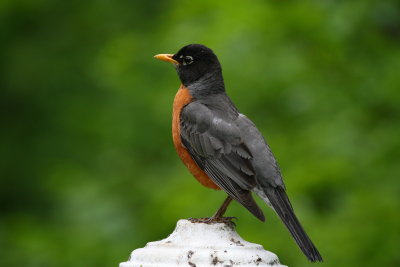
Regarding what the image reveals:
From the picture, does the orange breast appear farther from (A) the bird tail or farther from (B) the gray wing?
(A) the bird tail

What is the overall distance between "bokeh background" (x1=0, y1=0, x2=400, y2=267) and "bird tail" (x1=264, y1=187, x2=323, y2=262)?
3.57ft

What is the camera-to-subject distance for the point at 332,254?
4.74 meters

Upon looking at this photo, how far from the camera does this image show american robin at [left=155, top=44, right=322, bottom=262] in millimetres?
3617

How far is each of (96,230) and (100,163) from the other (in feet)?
6.46

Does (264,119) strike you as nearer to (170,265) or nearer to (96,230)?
(96,230)

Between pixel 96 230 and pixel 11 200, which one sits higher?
pixel 11 200

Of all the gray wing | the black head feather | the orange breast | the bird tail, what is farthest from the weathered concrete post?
the black head feather

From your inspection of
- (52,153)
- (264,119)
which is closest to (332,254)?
(264,119)

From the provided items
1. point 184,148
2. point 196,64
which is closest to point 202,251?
point 184,148

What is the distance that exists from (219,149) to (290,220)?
0.72 metres

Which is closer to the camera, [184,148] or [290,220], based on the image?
[290,220]

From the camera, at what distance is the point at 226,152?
154 inches

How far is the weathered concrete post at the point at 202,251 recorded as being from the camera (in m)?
2.46

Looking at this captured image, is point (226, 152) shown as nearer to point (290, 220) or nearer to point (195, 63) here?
point (290, 220)
